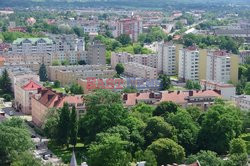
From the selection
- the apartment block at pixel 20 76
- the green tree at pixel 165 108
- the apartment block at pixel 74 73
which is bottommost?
the apartment block at pixel 74 73

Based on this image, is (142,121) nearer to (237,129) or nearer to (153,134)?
(153,134)

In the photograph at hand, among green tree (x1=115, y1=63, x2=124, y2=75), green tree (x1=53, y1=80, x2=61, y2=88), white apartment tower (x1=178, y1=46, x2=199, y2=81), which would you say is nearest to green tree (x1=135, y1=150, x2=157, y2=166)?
green tree (x1=53, y1=80, x2=61, y2=88)

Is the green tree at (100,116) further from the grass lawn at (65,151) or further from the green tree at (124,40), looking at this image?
the green tree at (124,40)

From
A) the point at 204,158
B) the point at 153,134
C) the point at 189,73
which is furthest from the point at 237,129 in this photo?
the point at 189,73

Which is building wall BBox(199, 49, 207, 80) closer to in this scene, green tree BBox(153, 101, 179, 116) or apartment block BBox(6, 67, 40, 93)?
apartment block BBox(6, 67, 40, 93)

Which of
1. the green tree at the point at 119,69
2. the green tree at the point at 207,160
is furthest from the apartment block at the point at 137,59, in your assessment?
the green tree at the point at 207,160

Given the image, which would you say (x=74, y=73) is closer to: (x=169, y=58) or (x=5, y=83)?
(x=5, y=83)
